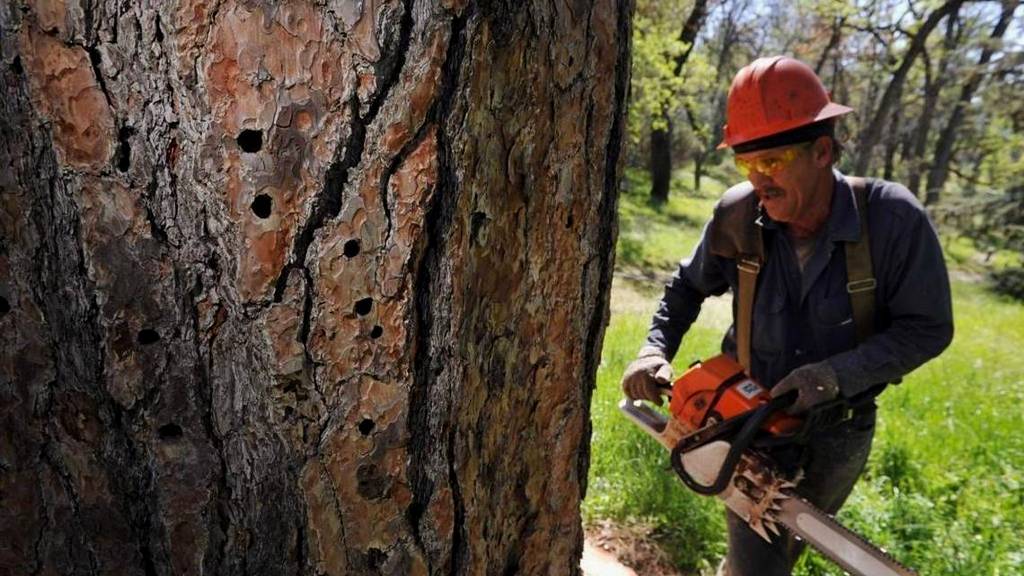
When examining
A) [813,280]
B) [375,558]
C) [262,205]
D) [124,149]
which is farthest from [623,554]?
[124,149]

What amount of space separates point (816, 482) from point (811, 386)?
622 millimetres

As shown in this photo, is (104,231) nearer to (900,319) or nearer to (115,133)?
(115,133)

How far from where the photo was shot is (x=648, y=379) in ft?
8.87

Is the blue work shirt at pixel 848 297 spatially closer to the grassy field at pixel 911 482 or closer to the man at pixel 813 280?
the man at pixel 813 280

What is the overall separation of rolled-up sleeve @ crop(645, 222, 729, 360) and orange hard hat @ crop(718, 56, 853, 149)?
561mm

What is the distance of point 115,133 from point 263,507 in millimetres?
589

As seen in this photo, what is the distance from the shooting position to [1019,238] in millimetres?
14133

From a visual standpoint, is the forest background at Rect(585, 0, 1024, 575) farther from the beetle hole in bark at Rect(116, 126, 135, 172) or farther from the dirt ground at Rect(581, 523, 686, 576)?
the beetle hole in bark at Rect(116, 126, 135, 172)

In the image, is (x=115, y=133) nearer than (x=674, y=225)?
Yes

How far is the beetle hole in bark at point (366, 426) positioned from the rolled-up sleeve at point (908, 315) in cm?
176

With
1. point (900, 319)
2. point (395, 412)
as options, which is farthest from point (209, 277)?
point (900, 319)

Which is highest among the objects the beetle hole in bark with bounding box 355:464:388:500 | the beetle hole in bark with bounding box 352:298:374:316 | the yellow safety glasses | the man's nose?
the yellow safety glasses

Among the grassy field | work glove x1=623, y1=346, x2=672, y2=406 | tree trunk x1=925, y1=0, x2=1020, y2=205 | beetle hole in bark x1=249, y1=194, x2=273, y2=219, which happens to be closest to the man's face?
work glove x1=623, y1=346, x2=672, y2=406

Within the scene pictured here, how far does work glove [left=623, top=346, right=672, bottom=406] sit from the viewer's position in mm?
2701
